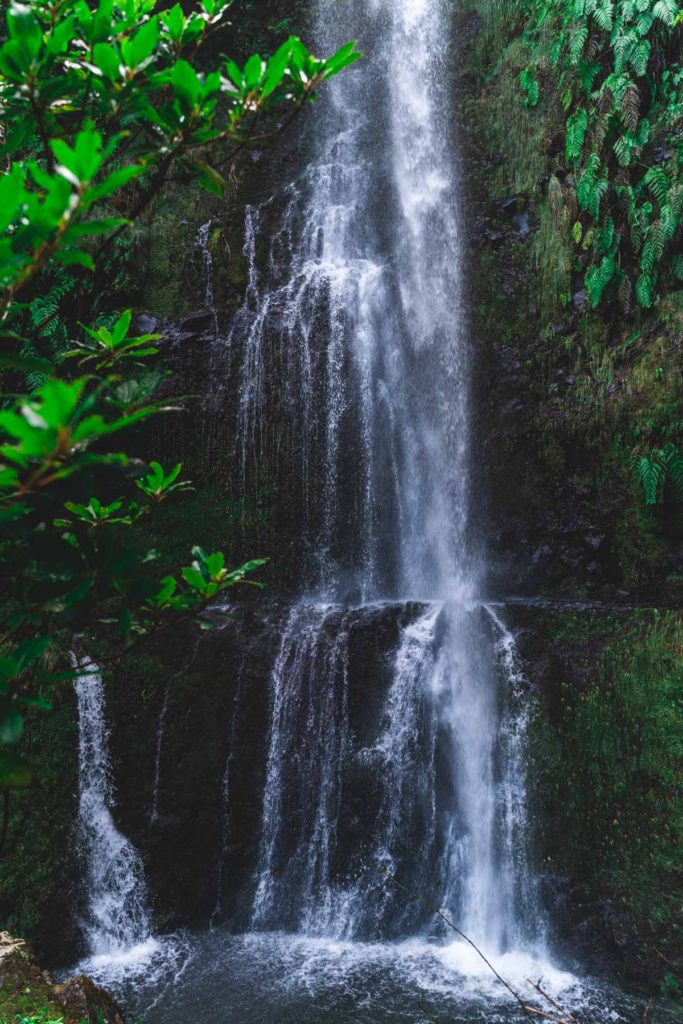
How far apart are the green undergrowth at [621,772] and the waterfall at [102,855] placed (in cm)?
400

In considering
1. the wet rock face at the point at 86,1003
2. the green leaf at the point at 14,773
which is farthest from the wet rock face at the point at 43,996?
the green leaf at the point at 14,773

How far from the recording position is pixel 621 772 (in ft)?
20.3

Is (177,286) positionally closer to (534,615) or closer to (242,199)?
(242,199)

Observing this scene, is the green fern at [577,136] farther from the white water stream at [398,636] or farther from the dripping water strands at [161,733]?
the dripping water strands at [161,733]

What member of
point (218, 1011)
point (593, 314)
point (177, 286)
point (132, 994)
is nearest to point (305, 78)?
point (218, 1011)

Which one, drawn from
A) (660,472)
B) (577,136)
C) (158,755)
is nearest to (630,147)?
(577,136)

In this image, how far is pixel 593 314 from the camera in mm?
8047

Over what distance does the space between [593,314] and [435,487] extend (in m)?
2.77

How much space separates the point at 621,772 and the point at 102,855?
510cm

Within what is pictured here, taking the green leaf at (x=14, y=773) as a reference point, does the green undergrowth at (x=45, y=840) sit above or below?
below

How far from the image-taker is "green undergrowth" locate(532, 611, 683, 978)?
5781mm

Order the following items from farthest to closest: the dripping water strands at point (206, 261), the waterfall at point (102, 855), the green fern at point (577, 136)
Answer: the dripping water strands at point (206, 261) → the green fern at point (577, 136) → the waterfall at point (102, 855)

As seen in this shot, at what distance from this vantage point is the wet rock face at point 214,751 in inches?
269

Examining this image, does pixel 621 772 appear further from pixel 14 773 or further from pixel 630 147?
pixel 630 147
